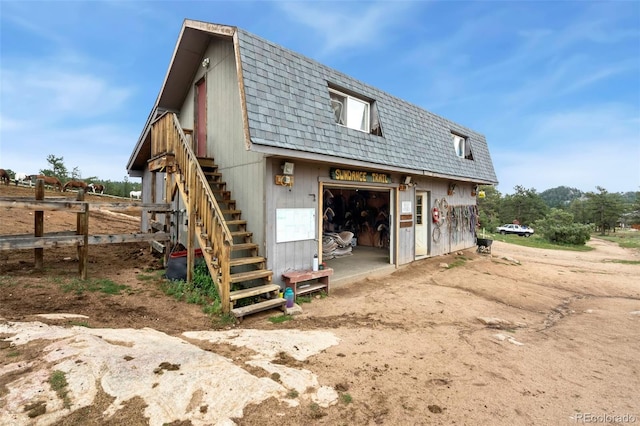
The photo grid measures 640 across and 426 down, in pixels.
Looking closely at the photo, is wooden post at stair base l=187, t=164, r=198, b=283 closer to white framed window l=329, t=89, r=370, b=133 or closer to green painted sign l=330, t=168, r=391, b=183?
green painted sign l=330, t=168, r=391, b=183

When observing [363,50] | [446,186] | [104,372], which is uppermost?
[363,50]

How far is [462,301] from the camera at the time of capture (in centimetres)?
676

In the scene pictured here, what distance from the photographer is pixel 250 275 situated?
5.65 meters

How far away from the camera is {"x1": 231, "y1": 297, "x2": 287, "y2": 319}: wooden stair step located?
509 centimetres

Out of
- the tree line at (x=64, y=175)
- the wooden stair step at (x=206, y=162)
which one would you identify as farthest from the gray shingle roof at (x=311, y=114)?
the tree line at (x=64, y=175)

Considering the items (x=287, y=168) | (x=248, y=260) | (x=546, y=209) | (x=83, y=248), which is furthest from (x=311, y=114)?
(x=546, y=209)

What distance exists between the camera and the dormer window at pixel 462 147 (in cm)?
1317

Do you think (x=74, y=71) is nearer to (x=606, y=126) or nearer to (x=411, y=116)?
(x=411, y=116)

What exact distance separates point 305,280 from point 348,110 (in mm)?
4891

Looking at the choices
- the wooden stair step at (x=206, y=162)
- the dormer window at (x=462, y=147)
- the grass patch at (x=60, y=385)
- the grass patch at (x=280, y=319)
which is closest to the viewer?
the grass patch at (x=60, y=385)

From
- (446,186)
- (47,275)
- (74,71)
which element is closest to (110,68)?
(74,71)

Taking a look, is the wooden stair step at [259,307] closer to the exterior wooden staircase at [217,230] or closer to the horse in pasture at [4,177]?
the exterior wooden staircase at [217,230]

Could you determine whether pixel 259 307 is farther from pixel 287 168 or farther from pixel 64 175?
pixel 64 175

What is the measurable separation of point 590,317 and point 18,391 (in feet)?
29.7
